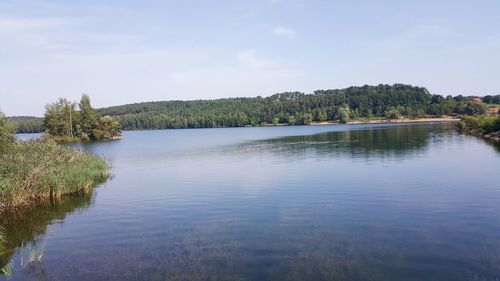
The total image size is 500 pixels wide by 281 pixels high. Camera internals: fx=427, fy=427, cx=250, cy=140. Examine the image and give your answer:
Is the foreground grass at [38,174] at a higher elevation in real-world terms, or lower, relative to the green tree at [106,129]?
lower

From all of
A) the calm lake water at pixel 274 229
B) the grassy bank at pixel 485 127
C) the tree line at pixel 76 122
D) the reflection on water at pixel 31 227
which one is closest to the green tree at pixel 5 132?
the reflection on water at pixel 31 227

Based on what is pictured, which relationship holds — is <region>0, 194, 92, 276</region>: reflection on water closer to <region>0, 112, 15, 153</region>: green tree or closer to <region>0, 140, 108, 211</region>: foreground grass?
<region>0, 140, 108, 211</region>: foreground grass

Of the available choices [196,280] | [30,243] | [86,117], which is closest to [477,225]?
[196,280]

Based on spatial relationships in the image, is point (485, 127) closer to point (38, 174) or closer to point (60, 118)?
point (38, 174)

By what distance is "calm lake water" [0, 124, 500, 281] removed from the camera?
1756cm

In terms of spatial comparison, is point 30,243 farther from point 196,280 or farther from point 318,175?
point 318,175

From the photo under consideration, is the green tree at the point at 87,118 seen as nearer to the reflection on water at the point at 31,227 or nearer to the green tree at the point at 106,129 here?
the green tree at the point at 106,129

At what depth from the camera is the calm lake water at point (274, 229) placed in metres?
17.6

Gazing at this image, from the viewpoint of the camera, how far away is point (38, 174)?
105 feet

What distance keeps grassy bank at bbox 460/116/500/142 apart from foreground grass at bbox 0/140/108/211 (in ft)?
239

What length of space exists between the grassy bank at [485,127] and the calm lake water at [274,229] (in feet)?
161

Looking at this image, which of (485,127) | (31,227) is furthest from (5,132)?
(485,127)

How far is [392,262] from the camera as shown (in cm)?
1764

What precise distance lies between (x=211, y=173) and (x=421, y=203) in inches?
981
